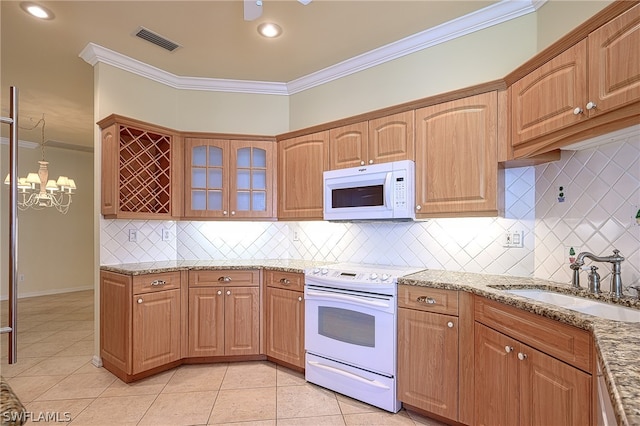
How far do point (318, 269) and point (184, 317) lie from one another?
1.27 metres

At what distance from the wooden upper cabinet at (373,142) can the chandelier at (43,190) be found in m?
3.33

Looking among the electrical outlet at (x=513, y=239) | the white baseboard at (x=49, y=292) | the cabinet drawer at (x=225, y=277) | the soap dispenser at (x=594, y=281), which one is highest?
the electrical outlet at (x=513, y=239)

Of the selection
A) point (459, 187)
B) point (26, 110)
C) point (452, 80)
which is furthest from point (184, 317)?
point (26, 110)

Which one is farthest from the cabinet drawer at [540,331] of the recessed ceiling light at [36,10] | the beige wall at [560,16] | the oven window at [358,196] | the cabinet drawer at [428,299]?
the recessed ceiling light at [36,10]

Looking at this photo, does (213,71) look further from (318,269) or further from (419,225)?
(419,225)

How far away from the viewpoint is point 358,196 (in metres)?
2.68

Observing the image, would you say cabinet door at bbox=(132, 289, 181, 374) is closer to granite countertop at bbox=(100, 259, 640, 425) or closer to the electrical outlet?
granite countertop at bbox=(100, 259, 640, 425)

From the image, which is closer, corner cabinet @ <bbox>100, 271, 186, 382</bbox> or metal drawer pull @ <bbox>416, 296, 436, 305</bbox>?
metal drawer pull @ <bbox>416, 296, 436, 305</bbox>

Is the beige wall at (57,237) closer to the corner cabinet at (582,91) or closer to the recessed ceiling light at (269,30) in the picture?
the recessed ceiling light at (269,30)

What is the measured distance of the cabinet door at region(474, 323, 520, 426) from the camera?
1.67m

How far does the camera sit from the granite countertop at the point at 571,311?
736 millimetres

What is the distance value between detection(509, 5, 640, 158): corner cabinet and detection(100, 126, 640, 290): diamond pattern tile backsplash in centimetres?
23

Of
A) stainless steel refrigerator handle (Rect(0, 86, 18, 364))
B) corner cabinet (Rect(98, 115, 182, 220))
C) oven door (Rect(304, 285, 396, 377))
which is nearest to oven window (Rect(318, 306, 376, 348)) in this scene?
oven door (Rect(304, 285, 396, 377))

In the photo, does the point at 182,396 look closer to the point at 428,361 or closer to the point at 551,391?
the point at 428,361
